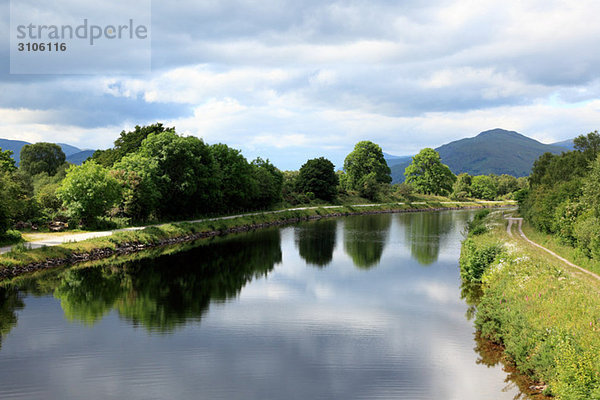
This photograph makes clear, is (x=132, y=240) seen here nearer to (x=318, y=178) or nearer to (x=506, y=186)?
(x=318, y=178)

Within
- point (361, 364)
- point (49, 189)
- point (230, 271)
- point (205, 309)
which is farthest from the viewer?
point (49, 189)

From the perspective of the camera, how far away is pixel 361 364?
53.2 ft

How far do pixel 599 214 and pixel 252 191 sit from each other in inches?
1869

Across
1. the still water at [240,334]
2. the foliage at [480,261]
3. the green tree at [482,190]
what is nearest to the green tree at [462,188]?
the green tree at [482,190]

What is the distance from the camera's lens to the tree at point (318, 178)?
9688 centimetres

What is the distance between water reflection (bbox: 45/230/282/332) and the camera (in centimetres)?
2225

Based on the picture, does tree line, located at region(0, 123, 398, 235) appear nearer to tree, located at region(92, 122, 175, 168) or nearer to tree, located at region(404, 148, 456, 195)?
tree, located at region(92, 122, 175, 168)

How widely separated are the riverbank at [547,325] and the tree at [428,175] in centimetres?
10700

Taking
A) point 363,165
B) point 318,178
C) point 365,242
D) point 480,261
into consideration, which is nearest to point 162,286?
point 480,261

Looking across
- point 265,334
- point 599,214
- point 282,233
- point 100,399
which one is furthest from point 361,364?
point 282,233

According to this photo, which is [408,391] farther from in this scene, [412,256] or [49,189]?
[49,189]

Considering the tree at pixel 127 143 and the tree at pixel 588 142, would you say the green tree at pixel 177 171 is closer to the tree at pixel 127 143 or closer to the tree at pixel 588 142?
the tree at pixel 127 143

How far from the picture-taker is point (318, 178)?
9731cm

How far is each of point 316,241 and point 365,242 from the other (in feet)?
18.1
